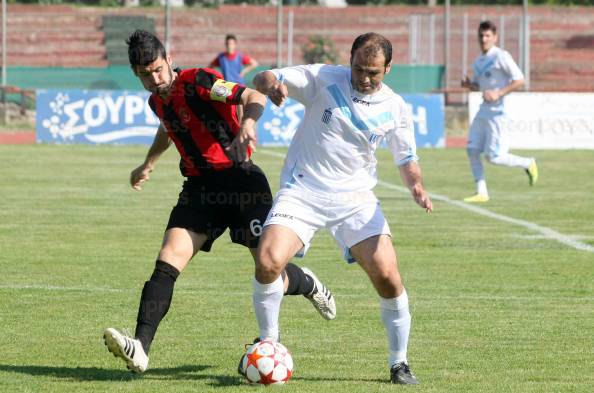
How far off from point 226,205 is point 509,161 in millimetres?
11526

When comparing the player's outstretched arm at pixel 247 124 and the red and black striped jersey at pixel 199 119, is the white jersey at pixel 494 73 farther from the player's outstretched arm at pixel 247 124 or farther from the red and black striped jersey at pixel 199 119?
the player's outstretched arm at pixel 247 124

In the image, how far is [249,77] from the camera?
36.8 m

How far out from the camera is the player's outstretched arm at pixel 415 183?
6.87 m

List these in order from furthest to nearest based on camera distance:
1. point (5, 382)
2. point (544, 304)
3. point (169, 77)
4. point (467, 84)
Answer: point (467, 84) → point (544, 304) → point (169, 77) → point (5, 382)

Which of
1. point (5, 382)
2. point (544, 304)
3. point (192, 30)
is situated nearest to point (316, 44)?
point (192, 30)

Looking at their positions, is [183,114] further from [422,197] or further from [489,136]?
[489,136]

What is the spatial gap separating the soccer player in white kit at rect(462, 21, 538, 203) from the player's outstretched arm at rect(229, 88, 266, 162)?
10658 mm

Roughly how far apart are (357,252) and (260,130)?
22.4 meters

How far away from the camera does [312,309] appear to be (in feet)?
30.5

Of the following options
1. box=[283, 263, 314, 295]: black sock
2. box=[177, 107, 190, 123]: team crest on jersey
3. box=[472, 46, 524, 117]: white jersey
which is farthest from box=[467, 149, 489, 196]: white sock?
box=[177, 107, 190, 123]: team crest on jersey

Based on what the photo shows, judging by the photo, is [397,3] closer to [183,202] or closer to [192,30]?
[192,30]

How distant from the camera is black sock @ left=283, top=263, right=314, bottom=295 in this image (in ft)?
26.0

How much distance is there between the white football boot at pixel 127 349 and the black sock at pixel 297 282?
4.53 feet

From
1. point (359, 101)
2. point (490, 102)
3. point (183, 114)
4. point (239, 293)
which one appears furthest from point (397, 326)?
point (490, 102)
